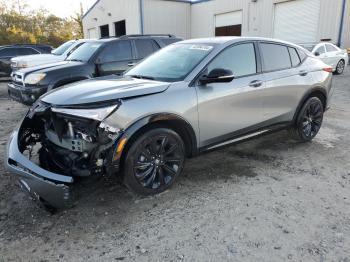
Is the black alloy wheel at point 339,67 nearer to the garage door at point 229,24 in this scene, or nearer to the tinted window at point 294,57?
the garage door at point 229,24

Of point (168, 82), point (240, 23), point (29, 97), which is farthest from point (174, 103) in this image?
point (240, 23)

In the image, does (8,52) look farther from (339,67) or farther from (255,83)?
(339,67)

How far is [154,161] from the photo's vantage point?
11.6 feet

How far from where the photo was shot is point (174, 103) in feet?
11.6

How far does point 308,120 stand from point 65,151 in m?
3.92

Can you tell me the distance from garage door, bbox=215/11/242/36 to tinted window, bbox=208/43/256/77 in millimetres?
20021

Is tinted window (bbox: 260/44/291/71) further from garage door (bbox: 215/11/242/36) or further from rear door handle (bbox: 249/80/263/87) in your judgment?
garage door (bbox: 215/11/242/36)

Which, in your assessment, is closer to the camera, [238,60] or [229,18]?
[238,60]

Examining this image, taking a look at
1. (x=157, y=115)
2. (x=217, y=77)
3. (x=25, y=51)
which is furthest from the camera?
(x=25, y=51)

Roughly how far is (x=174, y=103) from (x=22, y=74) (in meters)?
4.79

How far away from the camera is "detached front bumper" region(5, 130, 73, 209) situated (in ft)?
9.27

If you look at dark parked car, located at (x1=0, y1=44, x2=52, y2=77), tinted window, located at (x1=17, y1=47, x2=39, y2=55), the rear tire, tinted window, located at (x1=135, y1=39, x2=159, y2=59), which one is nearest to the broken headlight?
the rear tire

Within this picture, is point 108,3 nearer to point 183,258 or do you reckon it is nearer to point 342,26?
point 342,26

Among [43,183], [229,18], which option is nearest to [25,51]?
[43,183]
